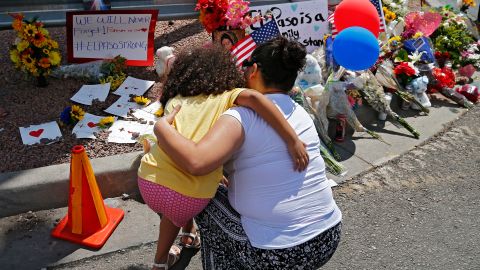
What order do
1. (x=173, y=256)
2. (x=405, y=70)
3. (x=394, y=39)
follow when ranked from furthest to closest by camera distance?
1. (x=394, y=39)
2. (x=405, y=70)
3. (x=173, y=256)

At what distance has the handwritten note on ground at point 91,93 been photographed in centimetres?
433

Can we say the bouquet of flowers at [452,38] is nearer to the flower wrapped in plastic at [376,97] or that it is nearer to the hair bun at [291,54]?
the flower wrapped in plastic at [376,97]

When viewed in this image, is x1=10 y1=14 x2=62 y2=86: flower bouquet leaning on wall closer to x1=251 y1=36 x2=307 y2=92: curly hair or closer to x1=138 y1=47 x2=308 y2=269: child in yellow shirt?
x1=138 y1=47 x2=308 y2=269: child in yellow shirt

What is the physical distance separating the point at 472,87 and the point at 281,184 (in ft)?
12.9

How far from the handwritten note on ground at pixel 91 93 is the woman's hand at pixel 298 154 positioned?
8.48 ft

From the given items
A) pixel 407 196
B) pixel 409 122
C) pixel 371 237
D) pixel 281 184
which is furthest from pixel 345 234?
pixel 409 122

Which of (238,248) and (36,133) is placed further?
(36,133)

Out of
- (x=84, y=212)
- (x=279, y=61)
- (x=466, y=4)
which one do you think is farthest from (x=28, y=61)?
(x=466, y=4)

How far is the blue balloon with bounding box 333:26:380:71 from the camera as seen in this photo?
399 centimetres

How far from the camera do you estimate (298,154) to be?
2182 millimetres

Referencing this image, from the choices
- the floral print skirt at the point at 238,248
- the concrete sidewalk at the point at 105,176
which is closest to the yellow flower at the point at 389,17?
the concrete sidewalk at the point at 105,176

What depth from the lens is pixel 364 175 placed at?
13.1ft

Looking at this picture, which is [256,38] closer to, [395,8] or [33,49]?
[33,49]

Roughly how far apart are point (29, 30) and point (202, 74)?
2.45 metres
